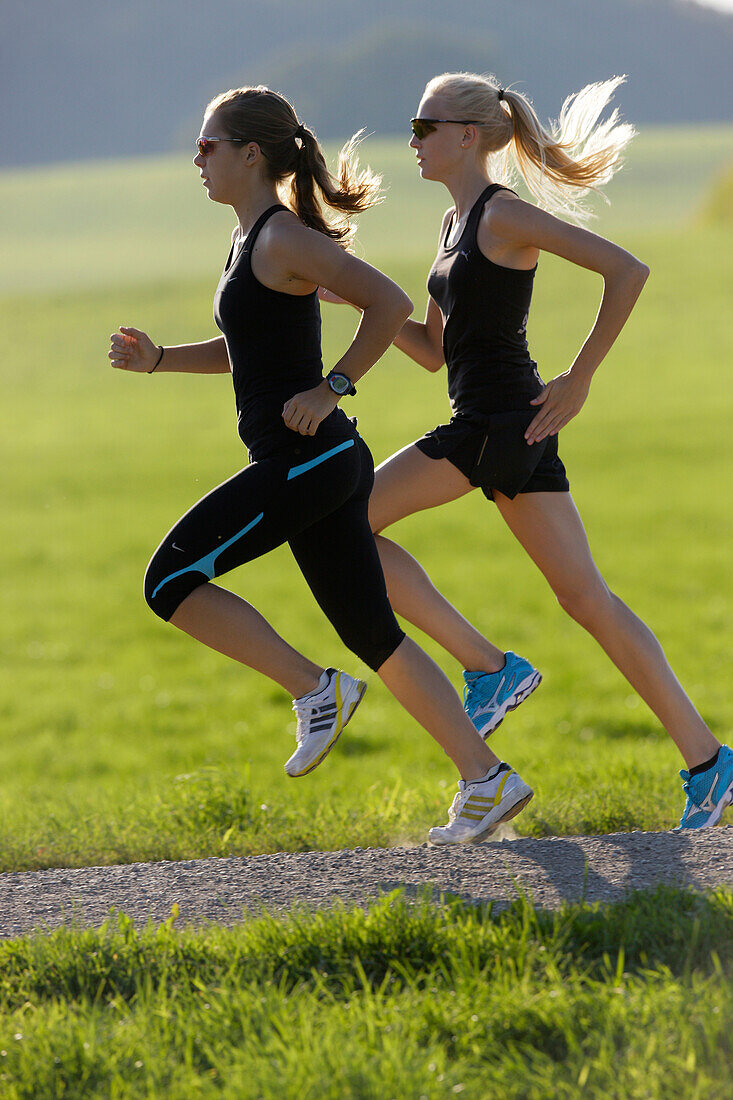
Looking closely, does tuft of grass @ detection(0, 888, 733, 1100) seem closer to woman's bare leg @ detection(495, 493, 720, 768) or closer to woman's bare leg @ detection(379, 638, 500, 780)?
woman's bare leg @ detection(379, 638, 500, 780)

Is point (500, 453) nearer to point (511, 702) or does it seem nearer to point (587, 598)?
point (587, 598)

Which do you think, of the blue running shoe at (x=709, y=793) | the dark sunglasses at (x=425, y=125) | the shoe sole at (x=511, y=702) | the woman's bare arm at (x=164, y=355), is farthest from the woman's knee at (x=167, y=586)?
the blue running shoe at (x=709, y=793)

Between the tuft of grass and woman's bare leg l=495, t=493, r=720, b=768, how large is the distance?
1.07 m

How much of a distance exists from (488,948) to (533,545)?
58.7 inches

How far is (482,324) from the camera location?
381 cm

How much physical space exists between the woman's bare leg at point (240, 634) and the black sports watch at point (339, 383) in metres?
0.66

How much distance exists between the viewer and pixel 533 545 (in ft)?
12.7

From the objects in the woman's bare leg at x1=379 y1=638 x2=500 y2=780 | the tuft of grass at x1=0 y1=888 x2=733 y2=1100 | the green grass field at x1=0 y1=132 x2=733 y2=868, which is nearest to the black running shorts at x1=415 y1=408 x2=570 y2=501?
the woman's bare leg at x1=379 y1=638 x2=500 y2=780

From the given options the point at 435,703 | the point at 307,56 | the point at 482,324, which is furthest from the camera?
the point at 307,56

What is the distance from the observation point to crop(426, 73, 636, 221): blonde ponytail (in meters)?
3.83

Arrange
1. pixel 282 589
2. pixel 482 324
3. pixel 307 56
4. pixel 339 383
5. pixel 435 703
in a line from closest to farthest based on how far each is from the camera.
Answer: pixel 339 383 < pixel 435 703 < pixel 482 324 < pixel 282 589 < pixel 307 56

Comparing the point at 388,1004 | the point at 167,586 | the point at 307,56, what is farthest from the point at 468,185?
the point at 307,56

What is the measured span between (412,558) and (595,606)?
2.07ft

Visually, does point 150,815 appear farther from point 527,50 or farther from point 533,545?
point 527,50
